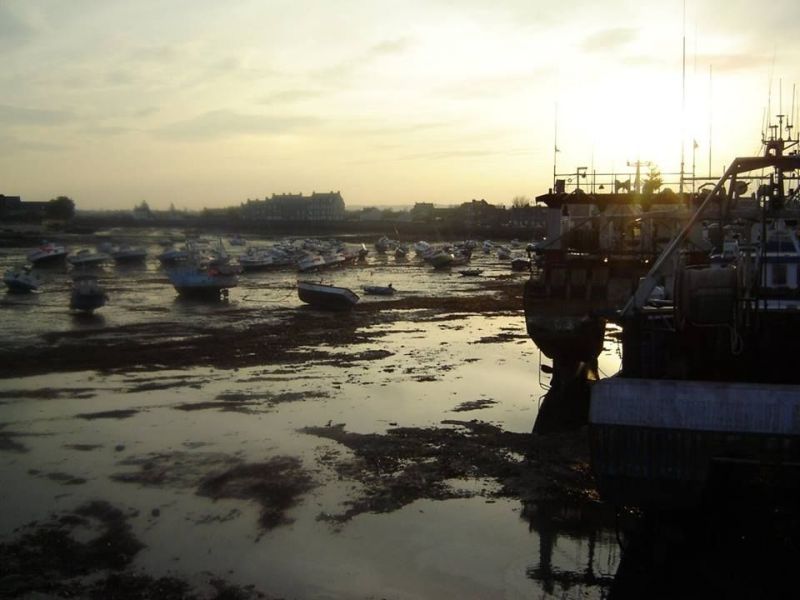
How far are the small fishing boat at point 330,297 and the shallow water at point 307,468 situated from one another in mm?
10156

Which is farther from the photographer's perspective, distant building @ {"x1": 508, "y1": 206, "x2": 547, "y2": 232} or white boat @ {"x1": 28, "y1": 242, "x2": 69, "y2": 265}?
distant building @ {"x1": 508, "y1": 206, "x2": 547, "y2": 232}

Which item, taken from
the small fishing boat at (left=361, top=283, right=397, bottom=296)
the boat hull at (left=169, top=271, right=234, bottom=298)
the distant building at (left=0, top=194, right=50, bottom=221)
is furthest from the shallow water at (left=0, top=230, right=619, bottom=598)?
the distant building at (left=0, top=194, right=50, bottom=221)

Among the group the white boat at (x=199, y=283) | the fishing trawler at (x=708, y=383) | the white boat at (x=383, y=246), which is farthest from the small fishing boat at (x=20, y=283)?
the white boat at (x=383, y=246)

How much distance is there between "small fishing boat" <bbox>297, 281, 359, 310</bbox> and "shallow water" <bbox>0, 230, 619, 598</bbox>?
33.3 feet

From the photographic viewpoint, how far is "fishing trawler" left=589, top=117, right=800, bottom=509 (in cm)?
1080

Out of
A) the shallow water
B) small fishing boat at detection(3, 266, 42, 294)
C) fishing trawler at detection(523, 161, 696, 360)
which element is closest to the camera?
the shallow water

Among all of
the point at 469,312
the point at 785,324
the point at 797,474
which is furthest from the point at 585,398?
the point at 469,312

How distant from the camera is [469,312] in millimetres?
43438

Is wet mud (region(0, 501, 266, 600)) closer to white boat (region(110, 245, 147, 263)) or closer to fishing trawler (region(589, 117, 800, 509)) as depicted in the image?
fishing trawler (region(589, 117, 800, 509))

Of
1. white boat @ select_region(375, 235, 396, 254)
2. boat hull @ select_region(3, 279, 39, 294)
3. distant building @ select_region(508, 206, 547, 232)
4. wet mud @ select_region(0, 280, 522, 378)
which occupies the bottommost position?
wet mud @ select_region(0, 280, 522, 378)

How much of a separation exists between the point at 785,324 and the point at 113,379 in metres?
20.7

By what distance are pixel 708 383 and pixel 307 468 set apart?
8.52 m

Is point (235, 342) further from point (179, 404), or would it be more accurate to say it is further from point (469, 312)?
point (469, 312)

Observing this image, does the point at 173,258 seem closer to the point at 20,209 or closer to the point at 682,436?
the point at 682,436
